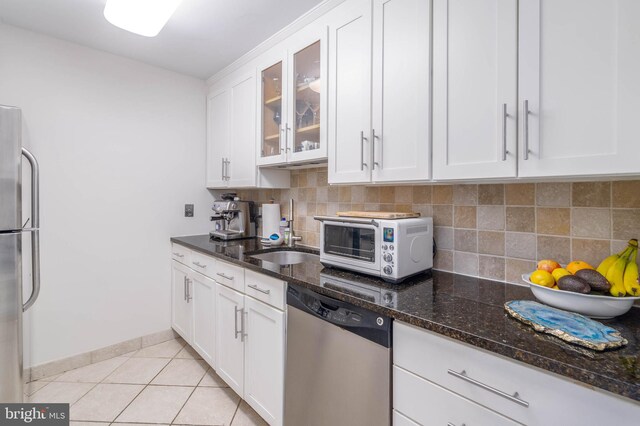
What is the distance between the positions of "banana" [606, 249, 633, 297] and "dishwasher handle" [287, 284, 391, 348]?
71cm

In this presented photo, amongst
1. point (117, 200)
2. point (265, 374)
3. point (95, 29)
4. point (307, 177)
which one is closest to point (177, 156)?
point (117, 200)

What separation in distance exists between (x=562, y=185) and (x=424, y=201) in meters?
0.59

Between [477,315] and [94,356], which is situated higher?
[477,315]

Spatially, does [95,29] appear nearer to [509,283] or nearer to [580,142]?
[580,142]

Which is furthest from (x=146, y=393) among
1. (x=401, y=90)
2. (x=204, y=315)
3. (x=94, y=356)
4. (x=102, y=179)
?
(x=401, y=90)

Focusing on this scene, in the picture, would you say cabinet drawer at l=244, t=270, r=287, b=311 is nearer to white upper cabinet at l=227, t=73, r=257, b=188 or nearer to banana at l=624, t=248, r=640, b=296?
white upper cabinet at l=227, t=73, r=257, b=188

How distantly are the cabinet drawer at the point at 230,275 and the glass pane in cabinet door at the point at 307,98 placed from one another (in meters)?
0.83

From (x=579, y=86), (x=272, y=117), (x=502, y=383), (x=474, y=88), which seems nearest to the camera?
(x=502, y=383)

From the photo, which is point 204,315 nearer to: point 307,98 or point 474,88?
point 307,98

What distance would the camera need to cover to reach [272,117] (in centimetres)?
212

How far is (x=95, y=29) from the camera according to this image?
78.4 inches

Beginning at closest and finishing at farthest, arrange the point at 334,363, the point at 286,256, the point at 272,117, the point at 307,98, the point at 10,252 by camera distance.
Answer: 1. the point at 334,363
2. the point at 10,252
3. the point at 307,98
4. the point at 272,117
5. the point at 286,256

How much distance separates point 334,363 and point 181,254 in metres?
1.78

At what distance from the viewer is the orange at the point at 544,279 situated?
1016 mm
